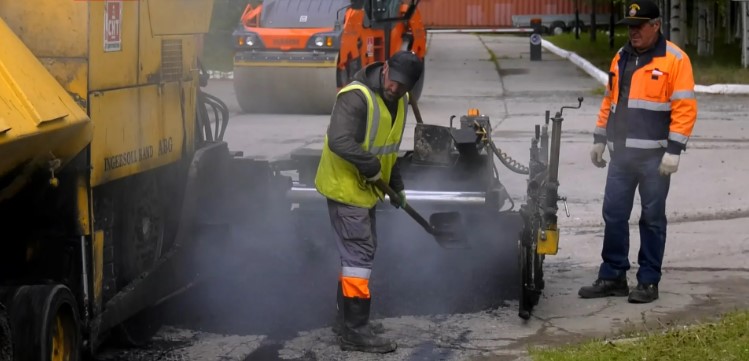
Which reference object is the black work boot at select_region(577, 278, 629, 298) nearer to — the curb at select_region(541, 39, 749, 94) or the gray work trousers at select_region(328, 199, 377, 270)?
the gray work trousers at select_region(328, 199, 377, 270)

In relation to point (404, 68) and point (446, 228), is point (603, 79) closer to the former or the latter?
point (446, 228)

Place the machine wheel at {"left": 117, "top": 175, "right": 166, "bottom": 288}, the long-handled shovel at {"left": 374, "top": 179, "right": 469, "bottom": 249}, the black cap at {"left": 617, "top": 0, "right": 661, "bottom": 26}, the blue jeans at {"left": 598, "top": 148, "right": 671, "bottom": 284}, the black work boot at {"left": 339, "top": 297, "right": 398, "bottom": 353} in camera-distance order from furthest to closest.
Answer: the blue jeans at {"left": 598, "top": 148, "right": 671, "bottom": 284}
the black cap at {"left": 617, "top": 0, "right": 661, "bottom": 26}
the long-handled shovel at {"left": 374, "top": 179, "right": 469, "bottom": 249}
the black work boot at {"left": 339, "top": 297, "right": 398, "bottom": 353}
the machine wheel at {"left": 117, "top": 175, "right": 166, "bottom": 288}

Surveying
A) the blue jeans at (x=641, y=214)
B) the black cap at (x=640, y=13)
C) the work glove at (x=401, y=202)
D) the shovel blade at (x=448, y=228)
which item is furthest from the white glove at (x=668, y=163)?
the work glove at (x=401, y=202)

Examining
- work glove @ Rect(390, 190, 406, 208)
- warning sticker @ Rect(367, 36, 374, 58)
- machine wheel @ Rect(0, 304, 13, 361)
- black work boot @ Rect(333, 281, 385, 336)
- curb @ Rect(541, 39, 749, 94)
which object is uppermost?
warning sticker @ Rect(367, 36, 374, 58)

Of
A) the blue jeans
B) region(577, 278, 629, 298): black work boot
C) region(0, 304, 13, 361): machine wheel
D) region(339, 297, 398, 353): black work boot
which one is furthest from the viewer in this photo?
region(577, 278, 629, 298): black work boot

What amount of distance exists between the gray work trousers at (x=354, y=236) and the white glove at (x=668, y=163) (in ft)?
5.67

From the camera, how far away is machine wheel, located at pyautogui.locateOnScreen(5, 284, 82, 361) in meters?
4.76

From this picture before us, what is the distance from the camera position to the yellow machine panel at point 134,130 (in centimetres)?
534

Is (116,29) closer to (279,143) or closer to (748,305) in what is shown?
(748,305)

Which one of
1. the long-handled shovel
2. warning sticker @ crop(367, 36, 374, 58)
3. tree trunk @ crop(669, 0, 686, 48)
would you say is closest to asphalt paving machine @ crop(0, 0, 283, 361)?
the long-handled shovel

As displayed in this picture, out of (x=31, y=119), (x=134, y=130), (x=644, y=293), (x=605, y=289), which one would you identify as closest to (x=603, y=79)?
(x=605, y=289)

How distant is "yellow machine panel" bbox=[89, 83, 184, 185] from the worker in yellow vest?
2.53 ft

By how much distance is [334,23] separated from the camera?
17125 mm

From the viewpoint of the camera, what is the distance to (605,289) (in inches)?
293
